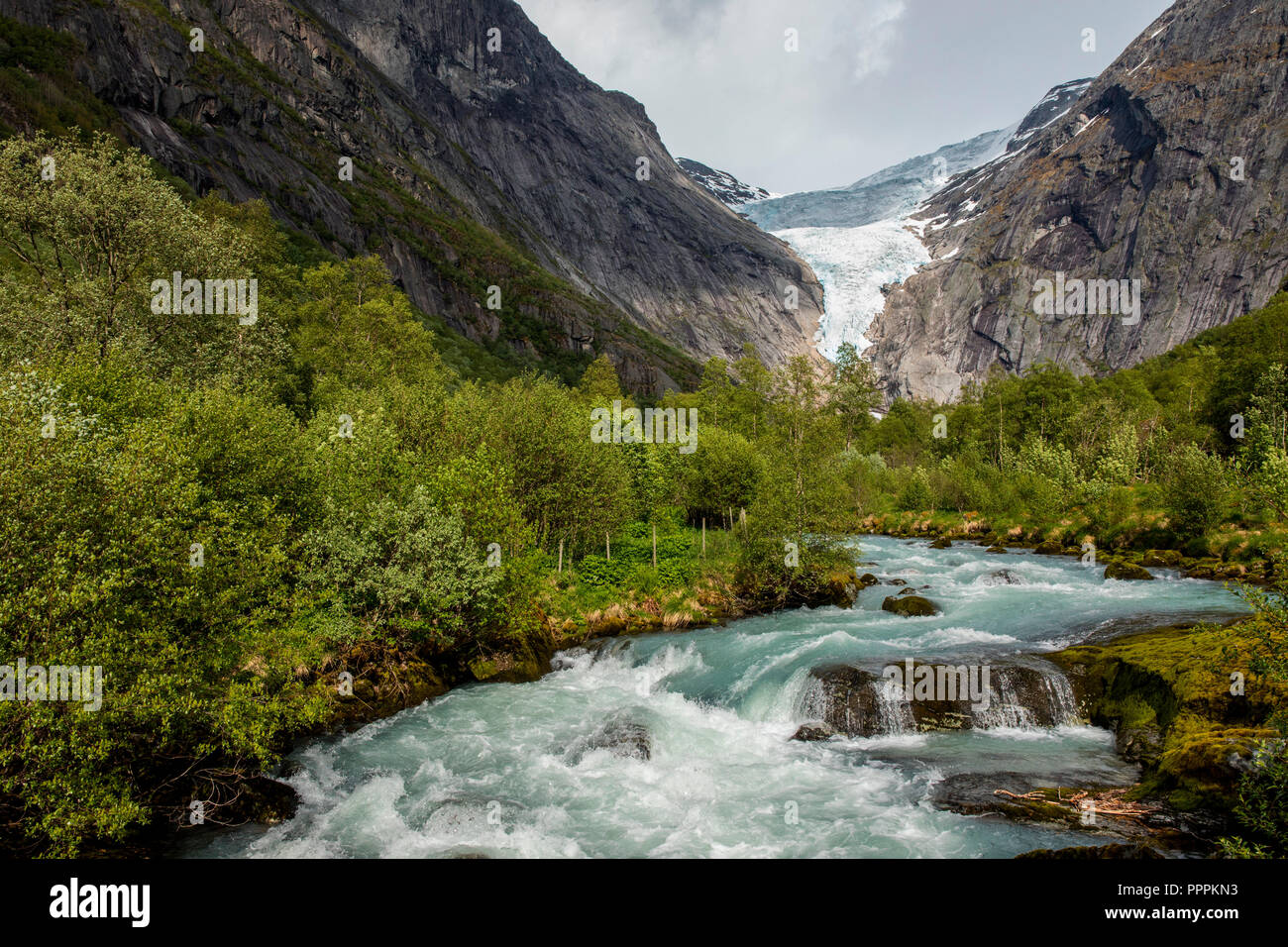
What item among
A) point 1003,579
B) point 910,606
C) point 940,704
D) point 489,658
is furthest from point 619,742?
point 1003,579

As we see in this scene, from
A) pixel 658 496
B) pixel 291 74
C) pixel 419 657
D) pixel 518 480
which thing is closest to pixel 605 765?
pixel 419 657

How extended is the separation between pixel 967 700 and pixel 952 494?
5975cm

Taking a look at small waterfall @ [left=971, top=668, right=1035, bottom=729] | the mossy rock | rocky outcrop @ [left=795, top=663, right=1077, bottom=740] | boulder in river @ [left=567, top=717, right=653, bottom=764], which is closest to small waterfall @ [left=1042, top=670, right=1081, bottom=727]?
rocky outcrop @ [left=795, top=663, right=1077, bottom=740]

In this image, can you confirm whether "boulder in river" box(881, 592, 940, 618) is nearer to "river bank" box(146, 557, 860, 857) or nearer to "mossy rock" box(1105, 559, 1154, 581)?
"river bank" box(146, 557, 860, 857)

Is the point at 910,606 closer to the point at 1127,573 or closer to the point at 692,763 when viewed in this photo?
the point at 1127,573

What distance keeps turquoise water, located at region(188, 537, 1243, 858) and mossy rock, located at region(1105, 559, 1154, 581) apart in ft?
17.8

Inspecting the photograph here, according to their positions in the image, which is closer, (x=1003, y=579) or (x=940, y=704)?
(x=940, y=704)

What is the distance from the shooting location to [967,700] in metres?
21.2

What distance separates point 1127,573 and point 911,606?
14656 mm

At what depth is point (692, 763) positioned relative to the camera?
1991 cm

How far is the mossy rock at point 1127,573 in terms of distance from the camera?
36594 millimetres

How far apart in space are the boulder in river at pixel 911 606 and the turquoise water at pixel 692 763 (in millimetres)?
1467

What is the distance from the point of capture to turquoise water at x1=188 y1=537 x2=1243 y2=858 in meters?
15.2
